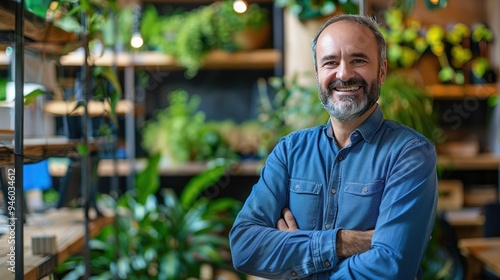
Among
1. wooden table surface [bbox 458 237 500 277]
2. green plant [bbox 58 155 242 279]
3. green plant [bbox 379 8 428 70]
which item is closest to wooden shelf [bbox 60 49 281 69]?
green plant [bbox 379 8 428 70]

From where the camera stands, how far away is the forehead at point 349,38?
126 cm

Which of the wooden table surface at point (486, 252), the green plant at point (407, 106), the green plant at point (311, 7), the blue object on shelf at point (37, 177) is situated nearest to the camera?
the blue object on shelf at point (37, 177)

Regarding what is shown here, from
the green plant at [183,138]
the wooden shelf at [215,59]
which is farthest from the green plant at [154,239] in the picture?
the wooden shelf at [215,59]

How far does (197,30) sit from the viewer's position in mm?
4047

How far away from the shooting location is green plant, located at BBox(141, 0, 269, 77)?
4055 mm

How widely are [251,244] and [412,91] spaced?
5.77 feet

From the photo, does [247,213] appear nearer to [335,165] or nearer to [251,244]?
[251,244]

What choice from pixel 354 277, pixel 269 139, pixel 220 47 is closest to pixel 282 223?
pixel 354 277

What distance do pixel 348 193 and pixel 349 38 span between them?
0.92ft

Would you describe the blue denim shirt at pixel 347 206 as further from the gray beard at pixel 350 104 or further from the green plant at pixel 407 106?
the green plant at pixel 407 106

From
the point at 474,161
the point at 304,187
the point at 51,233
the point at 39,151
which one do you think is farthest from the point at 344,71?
the point at 474,161

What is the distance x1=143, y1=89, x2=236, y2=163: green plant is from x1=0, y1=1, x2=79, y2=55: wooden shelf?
1.87m

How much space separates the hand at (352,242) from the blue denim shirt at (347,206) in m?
0.01

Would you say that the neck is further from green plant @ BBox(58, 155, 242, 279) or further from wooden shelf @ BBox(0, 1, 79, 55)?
green plant @ BBox(58, 155, 242, 279)
